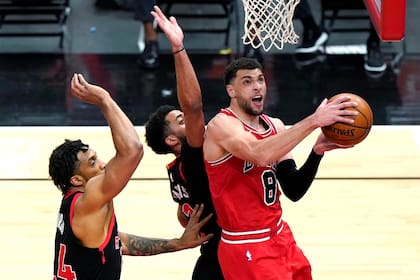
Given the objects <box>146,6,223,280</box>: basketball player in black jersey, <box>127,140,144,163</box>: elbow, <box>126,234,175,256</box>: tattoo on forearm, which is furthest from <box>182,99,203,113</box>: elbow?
<box>126,234,175,256</box>: tattoo on forearm

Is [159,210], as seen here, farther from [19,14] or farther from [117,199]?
[19,14]

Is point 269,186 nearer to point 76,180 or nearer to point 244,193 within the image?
point 244,193

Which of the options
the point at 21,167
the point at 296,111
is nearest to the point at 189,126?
the point at 21,167

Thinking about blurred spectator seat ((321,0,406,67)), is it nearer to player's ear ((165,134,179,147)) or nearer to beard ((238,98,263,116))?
player's ear ((165,134,179,147))

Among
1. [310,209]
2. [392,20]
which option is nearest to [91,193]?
[392,20]

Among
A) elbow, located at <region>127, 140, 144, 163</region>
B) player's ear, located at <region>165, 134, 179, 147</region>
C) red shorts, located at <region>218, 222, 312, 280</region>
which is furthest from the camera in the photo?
player's ear, located at <region>165, 134, 179, 147</region>

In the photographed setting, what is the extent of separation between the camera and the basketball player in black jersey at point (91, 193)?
13.3ft

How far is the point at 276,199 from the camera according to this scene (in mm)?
4406

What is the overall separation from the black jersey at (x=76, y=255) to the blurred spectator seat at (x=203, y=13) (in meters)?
5.36

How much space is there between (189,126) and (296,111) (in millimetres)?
3826

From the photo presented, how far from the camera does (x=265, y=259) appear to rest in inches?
171

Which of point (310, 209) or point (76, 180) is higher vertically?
point (76, 180)

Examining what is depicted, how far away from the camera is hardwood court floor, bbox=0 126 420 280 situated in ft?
18.7

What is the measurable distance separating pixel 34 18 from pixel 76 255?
20.3ft
